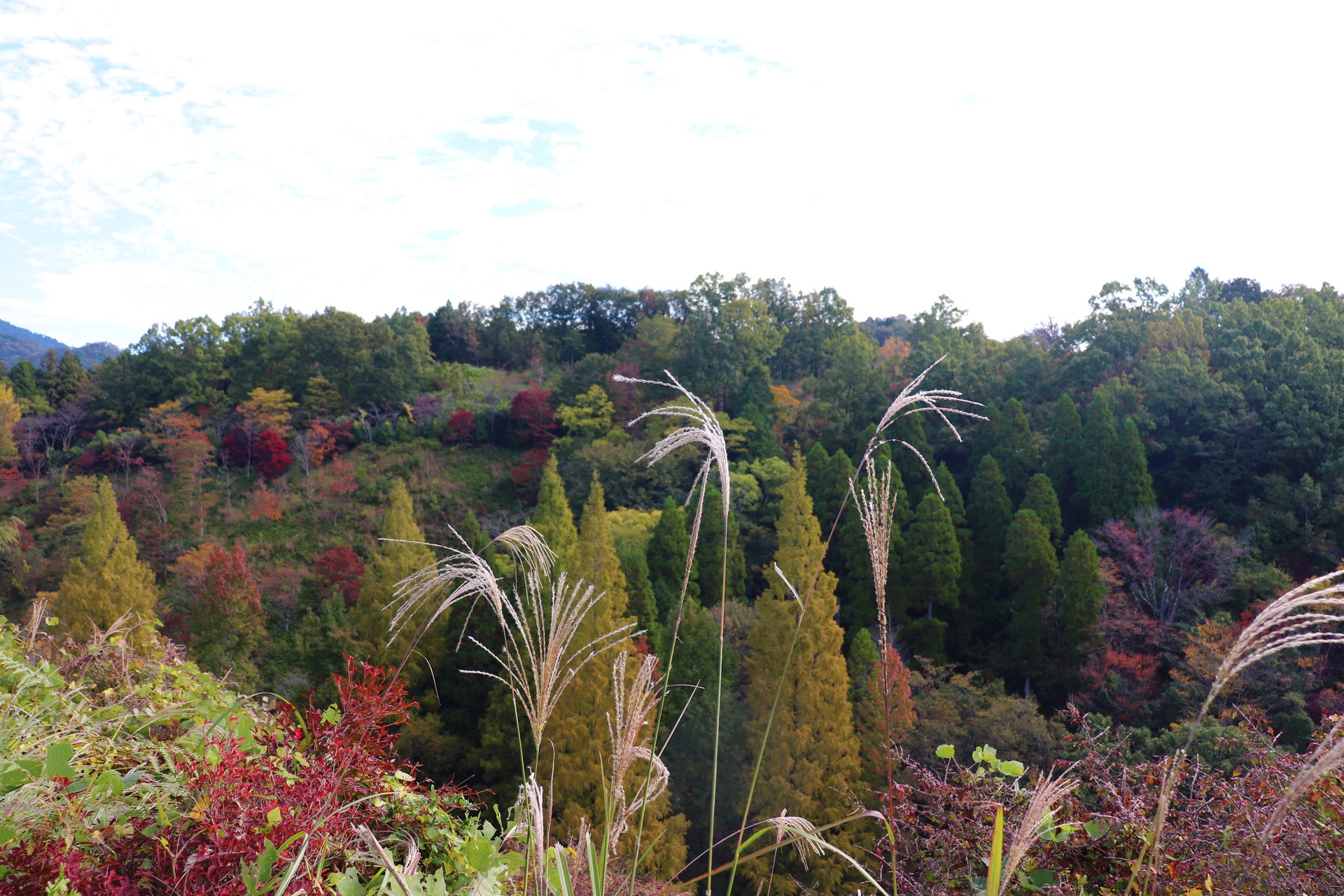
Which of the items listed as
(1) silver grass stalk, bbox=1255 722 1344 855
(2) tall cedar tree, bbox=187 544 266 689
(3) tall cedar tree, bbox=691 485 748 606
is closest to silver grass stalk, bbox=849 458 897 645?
(1) silver grass stalk, bbox=1255 722 1344 855

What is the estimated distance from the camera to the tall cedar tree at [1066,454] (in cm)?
1709

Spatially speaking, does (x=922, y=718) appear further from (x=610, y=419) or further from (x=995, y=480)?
(x=610, y=419)

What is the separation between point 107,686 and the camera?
3160 mm

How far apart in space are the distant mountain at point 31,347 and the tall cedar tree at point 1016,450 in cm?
4393

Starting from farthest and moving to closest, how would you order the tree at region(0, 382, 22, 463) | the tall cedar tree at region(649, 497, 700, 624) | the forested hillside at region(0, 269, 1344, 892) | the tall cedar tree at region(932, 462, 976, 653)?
1. the tree at region(0, 382, 22, 463)
2. the tall cedar tree at region(932, 462, 976, 653)
3. the tall cedar tree at region(649, 497, 700, 624)
4. the forested hillside at region(0, 269, 1344, 892)

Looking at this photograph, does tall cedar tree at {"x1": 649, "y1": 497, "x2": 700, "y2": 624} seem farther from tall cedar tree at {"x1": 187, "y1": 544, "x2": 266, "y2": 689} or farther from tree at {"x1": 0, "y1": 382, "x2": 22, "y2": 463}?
tree at {"x1": 0, "y1": 382, "x2": 22, "y2": 463}

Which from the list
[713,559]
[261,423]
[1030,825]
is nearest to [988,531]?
[713,559]

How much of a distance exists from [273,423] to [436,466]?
524cm

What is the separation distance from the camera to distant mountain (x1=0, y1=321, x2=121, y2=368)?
4772 cm

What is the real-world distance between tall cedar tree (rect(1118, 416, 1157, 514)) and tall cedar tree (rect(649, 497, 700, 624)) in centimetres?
873

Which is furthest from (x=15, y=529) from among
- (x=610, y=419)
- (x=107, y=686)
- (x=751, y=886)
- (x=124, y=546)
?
(x=107, y=686)

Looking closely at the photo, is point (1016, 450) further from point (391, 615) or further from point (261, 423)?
point (261, 423)

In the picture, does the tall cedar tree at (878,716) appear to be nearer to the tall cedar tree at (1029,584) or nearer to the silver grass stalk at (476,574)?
the tall cedar tree at (1029,584)

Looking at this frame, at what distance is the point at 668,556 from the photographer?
15758 millimetres
